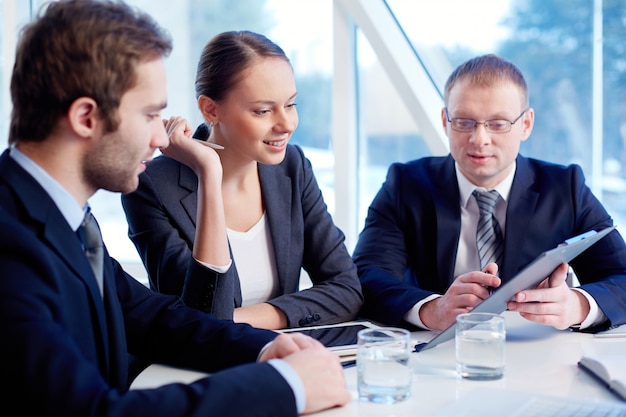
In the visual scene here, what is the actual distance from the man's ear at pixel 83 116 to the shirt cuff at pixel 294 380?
556 mm

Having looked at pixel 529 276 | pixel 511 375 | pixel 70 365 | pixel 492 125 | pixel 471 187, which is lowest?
pixel 511 375

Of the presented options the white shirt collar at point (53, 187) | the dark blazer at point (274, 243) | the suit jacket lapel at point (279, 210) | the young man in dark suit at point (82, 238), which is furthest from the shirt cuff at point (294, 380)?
the suit jacket lapel at point (279, 210)

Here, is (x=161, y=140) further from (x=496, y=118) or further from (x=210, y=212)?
(x=496, y=118)

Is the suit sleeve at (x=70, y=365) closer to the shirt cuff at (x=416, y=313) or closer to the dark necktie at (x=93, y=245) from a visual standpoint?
the dark necktie at (x=93, y=245)

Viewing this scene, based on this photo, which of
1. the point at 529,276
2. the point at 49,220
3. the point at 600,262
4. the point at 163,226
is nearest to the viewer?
the point at 49,220

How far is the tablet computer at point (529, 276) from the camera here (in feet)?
6.01

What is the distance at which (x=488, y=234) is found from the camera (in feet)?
8.99

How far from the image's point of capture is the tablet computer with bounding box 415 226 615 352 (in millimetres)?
1831

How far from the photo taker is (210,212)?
2.33 meters

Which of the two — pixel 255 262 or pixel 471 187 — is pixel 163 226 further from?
pixel 471 187

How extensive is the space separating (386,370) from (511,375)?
0.34m

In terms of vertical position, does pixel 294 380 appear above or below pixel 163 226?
below

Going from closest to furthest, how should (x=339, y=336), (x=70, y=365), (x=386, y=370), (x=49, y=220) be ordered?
1. (x=70, y=365)
2. (x=49, y=220)
3. (x=386, y=370)
4. (x=339, y=336)

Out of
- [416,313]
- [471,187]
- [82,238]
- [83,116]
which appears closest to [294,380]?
[82,238]
